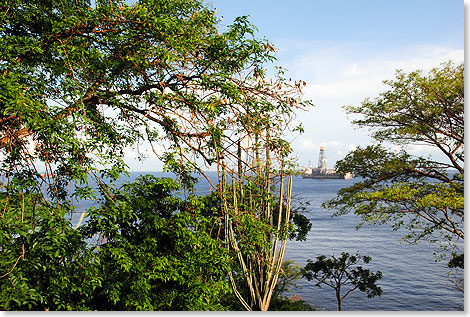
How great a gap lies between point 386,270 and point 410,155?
18.1 ft

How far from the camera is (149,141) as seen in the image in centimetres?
318

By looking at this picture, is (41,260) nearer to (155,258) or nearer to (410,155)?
(155,258)

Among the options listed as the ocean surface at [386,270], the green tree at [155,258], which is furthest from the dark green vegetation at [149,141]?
the ocean surface at [386,270]

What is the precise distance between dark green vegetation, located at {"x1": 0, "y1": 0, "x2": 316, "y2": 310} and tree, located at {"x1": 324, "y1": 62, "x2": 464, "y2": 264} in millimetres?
2769

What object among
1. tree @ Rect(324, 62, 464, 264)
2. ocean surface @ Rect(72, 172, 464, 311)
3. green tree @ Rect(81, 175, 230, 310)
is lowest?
ocean surface @ Rect(72, 172, 464, 311)

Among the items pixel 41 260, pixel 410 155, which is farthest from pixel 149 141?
pixel 410 155

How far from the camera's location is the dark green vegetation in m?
2.61

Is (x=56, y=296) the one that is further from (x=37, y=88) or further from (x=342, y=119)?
(x=342, y=119)

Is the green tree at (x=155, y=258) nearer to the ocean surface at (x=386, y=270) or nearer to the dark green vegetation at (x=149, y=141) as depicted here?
the dark green vegetation at (x=149, y=141)

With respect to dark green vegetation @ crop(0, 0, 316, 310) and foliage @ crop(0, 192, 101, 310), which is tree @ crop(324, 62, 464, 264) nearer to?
dark green vegetation @ crop(0, 0, 316, 310)

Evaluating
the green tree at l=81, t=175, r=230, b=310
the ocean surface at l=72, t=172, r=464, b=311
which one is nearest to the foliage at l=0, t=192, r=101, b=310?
the green tree at l=81, t=175, r=230, b=310

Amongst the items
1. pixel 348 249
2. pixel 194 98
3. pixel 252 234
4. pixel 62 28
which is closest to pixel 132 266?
pixel 252 234

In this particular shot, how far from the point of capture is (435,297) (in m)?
8.64

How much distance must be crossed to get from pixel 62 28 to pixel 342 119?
536cm
